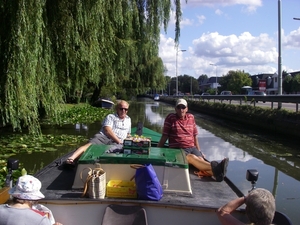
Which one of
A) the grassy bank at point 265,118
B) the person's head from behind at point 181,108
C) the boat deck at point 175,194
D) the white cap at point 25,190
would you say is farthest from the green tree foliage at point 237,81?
the white cap at point 25,190

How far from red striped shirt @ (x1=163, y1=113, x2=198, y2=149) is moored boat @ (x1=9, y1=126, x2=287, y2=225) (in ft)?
2.36

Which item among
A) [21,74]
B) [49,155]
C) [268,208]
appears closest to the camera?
[268,208]

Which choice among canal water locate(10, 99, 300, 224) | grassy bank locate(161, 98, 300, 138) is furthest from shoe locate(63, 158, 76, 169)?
A: grassy bank locate(161, 98, 300, 138)

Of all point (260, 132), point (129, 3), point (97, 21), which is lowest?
point (260, 132)

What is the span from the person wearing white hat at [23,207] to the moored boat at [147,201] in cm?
89

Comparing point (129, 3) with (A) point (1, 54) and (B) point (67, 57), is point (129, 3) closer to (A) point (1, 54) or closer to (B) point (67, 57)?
(B) point (67, 57)

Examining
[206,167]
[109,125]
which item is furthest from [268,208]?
[109,125]

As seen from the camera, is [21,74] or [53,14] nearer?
[21,74]

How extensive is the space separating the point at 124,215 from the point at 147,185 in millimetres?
392

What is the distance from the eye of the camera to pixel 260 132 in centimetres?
1881

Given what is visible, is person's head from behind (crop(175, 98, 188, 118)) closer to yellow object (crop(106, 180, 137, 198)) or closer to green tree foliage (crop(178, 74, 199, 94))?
yellow object (crop(106, 180, 137, 198))

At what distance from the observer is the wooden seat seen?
3797 millimetres

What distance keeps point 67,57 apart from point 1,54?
5.09ft

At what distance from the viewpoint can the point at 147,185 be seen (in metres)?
3.98
